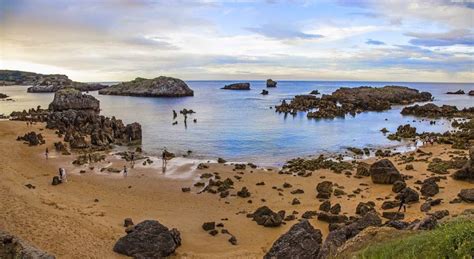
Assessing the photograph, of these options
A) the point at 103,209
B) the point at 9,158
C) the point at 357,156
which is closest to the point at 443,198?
the point at 357,156

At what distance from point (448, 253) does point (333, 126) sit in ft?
238

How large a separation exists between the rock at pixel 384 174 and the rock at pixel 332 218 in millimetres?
10723

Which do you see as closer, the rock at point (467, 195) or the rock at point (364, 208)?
the rock at point (364, 208)

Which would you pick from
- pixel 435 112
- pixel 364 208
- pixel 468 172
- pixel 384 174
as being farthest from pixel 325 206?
pixel 435 112

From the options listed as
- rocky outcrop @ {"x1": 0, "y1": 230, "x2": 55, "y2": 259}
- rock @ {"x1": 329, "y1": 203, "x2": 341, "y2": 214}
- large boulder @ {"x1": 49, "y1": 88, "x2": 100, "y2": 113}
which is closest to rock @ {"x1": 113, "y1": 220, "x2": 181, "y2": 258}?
rocky outcrop @ {"x1": 0, "y1": 230, "x2": 55, "y2": 259}

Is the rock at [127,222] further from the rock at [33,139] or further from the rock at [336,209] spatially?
the rock at [33,139]

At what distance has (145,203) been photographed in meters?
32.2

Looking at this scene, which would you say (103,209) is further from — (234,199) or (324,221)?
(324,221)

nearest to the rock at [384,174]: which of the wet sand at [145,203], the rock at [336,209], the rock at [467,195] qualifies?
the wet sand at [145,203]

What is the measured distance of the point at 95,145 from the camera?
55.8m

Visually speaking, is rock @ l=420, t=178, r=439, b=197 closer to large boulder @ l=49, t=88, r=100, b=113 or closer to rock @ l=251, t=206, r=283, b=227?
rock @ l=251, t=206, r=283, b=227

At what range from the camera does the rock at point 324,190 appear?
33062 mm

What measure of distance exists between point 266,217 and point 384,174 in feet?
47.4

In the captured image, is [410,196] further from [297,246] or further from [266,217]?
[297,246]
